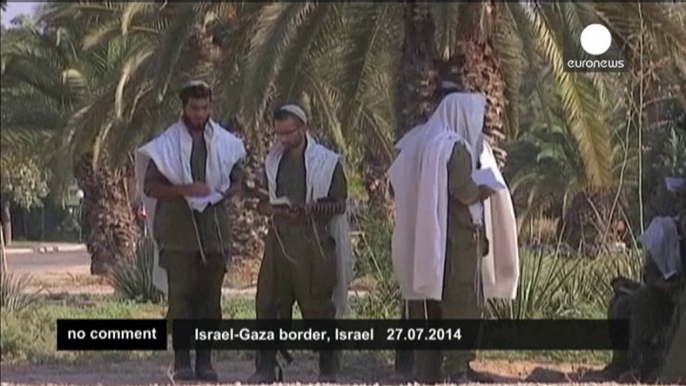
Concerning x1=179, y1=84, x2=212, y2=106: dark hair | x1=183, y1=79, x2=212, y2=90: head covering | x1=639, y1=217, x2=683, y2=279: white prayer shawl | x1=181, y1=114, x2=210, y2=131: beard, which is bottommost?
x1=639, y1=217, x2=683, y2=279: white prayer shawl

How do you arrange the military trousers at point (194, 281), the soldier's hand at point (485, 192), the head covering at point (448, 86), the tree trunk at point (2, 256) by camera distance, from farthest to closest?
the head covering at point (448, 86) → the military trousers at point (194, 281) → the soldier's hand at point (485, 192) → the tree trunk at point (2, 256)

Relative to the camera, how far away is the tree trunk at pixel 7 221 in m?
6.75

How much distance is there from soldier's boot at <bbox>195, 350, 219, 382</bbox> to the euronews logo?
9.51ft

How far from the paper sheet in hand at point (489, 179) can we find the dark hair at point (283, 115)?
3.72ft

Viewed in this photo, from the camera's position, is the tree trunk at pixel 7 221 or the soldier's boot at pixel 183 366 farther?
the soldier's boot at pixel 183 366

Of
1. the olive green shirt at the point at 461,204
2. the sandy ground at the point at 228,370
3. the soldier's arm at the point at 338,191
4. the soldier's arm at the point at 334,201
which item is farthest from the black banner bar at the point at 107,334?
the olive green shirt at the point at 461,204

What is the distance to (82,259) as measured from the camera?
6.81 metres

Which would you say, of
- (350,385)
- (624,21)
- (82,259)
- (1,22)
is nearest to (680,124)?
(624,21)

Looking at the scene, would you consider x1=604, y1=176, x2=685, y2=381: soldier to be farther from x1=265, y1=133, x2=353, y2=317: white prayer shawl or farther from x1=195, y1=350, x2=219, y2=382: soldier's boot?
x1=195, y1=350, x2=219, y2=382: soldier's boot

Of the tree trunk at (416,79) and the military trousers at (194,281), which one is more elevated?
the tree trunk at (416,79)

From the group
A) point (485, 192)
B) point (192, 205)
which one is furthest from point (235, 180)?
point (485, 192)

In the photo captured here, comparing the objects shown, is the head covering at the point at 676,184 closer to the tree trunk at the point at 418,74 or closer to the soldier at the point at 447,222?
the soldier at the point at 447,222

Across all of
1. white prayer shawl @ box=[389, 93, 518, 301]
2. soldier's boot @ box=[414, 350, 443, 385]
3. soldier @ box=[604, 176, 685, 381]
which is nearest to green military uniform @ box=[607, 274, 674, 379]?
soldier @ box=[604, 176, 685, 381]

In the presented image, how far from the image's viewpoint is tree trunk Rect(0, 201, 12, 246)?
266 inches
